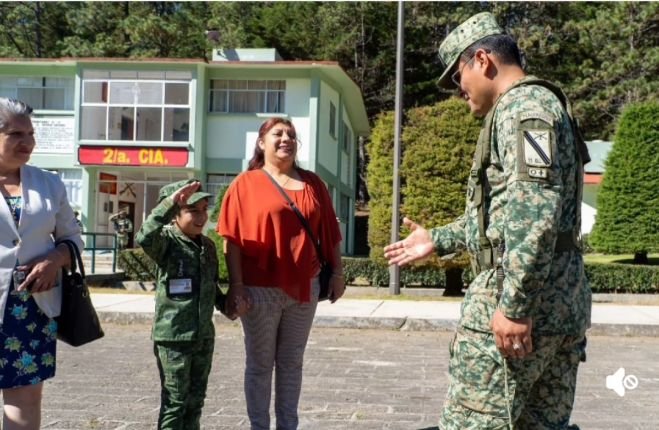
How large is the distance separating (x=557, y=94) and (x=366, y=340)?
7.12 metres

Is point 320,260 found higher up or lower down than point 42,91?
lower down

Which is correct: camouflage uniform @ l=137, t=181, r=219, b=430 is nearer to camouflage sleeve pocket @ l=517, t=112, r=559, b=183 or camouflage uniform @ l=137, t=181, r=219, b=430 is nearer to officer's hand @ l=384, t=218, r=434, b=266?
officer's hand @ l=384, t=218, r=434, b=266

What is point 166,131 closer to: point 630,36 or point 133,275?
point 133,275

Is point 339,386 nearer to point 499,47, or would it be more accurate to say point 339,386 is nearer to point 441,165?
→ point 499,47

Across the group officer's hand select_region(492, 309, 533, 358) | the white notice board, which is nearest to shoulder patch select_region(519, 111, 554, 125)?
officer's hand select_region(492, 309, 533, 358)

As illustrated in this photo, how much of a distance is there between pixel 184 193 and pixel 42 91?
2693cm

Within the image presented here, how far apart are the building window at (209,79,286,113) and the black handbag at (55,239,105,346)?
2340cm

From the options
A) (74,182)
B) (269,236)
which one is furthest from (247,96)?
(269,236)

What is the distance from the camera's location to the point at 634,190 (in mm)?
23125

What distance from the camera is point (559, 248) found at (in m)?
2.74

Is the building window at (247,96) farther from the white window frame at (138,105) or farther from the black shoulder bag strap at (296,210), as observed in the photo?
the black shoulder bag strap at (296,210)

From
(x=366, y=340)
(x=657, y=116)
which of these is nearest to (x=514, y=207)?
(x=366, y=340)

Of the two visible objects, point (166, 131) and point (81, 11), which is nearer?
point (166, 131)

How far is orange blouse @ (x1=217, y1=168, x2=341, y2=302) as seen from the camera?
429 centimetres
